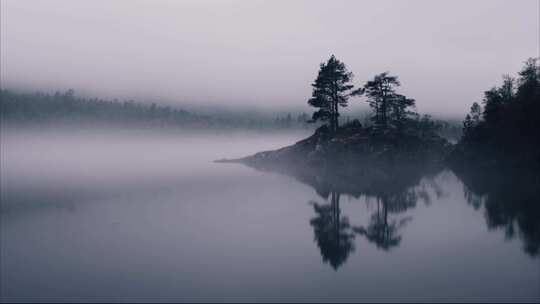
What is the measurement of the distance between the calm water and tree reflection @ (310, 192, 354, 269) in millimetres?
78

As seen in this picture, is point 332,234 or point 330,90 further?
point 330,90

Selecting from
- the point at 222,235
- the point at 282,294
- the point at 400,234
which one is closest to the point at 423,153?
the point at 400,234

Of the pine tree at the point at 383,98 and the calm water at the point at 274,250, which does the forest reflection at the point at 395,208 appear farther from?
the pine tree at the point at 383,98

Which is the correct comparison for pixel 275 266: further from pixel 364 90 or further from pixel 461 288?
pixel 364 90

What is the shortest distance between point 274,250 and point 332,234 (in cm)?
432

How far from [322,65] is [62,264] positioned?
61.7 meters

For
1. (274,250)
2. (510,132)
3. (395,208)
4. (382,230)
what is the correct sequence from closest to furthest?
(274,250), (382,230), (395,208), (510,132)

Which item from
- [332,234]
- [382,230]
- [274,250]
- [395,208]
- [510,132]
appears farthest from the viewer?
[510,132]

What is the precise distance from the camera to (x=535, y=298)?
36.3ft

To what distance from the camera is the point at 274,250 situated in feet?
54.5

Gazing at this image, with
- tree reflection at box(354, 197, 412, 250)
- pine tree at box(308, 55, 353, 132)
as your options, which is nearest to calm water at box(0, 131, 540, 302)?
tree reflection at box(354, 197, 412, 250)

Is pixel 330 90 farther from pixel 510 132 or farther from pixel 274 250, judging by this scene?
pixel 274 250

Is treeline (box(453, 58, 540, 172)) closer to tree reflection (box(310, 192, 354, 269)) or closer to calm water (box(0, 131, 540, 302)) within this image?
calm water (box(0, 131, 540, 302))

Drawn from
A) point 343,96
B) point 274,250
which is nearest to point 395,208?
point 274,250
